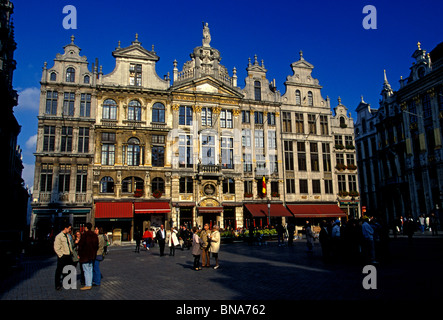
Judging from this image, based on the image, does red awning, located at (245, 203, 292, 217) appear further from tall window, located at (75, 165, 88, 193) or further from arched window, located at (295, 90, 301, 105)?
tall window, located at (75, 165, 88, 193)

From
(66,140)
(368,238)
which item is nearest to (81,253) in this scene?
(368,238)

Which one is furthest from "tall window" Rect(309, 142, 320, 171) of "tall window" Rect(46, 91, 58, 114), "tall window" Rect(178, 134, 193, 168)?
"tall window" Rect(46, 91, 58, 114)

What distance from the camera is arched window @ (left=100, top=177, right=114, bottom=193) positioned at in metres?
32.8

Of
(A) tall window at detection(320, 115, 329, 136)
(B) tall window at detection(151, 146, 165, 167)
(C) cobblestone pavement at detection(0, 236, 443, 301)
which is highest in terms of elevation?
(A) tall window at detection(320, 115, 329, 136)

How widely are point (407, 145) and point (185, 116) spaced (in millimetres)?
29195

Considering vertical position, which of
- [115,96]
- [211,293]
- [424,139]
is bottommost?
[211,293]

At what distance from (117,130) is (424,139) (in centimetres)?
3652

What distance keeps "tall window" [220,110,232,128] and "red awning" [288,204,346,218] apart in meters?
12.2

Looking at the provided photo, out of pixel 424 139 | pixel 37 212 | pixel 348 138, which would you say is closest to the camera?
pixel 37 212

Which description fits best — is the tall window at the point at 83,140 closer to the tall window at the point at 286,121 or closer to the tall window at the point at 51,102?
the tall window at the point at 51,102

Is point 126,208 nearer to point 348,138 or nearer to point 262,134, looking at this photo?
point 262,134

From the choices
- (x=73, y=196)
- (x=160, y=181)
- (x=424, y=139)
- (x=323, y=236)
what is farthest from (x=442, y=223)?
(x=73, y=196)

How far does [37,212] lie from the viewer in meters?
30.5
